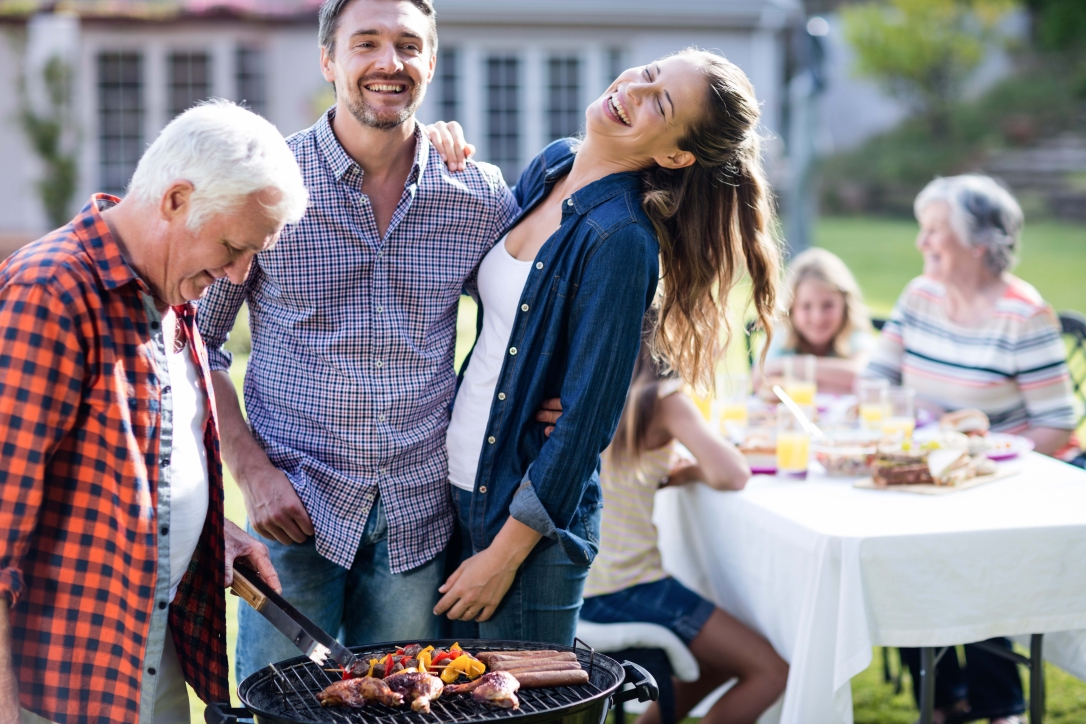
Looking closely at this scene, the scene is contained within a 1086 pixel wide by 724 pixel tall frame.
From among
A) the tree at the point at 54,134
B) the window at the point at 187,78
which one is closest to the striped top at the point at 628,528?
the tree at the point at 54,134

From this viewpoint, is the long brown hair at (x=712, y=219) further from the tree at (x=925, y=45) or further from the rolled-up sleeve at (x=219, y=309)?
the tree at (x=925, y=45)

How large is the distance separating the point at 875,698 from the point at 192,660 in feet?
8.92

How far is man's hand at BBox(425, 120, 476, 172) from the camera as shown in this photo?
256cm

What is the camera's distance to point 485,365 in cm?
245

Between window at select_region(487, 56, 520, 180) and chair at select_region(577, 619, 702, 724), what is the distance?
507 inches

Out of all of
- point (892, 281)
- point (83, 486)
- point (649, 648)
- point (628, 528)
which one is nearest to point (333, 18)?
point (83, 486)

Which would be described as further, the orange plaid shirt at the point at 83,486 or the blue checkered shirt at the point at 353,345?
the blue checkered shirt at the point at 353,345

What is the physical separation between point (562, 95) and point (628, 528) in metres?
13.0

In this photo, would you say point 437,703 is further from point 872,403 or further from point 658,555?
point 872,403

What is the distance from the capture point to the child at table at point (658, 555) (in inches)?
125

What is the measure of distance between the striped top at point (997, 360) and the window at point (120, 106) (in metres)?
13.9

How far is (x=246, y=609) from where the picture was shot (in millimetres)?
2518

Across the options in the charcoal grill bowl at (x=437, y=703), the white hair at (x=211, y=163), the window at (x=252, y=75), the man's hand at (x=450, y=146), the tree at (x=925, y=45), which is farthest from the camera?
the tree at (x=925, y=45)

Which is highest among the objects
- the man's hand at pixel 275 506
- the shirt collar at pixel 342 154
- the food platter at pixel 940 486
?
the shirt collar at pixel 342 154
